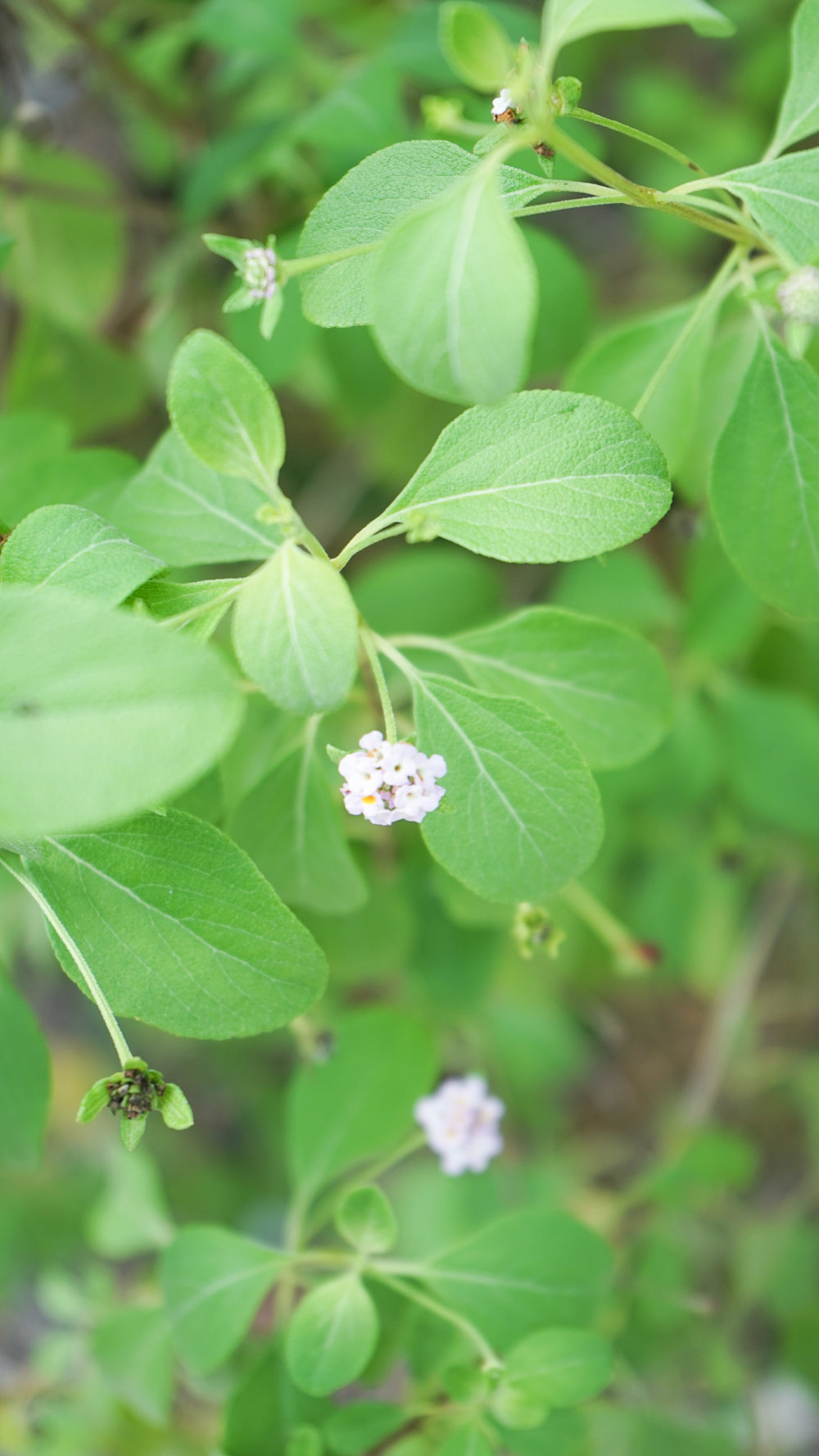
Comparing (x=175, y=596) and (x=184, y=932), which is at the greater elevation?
(x=175, y=596)

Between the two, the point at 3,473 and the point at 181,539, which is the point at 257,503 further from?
the point at 3,473

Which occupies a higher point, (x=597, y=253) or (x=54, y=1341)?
(x=597, y=253)

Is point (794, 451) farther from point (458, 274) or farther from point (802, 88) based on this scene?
point (458, 274)

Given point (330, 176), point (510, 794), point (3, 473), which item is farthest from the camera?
point (330, 176)

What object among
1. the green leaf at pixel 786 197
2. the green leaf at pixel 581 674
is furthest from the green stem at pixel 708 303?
the green leaf at pixel 581 674

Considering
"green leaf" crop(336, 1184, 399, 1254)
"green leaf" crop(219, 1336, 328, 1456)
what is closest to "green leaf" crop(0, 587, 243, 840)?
"green leaf" crop(336, 1184, 399, 1254)

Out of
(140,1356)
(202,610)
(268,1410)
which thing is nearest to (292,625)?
(202,610)

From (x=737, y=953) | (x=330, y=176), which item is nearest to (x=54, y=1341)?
(x=737, y=953)
